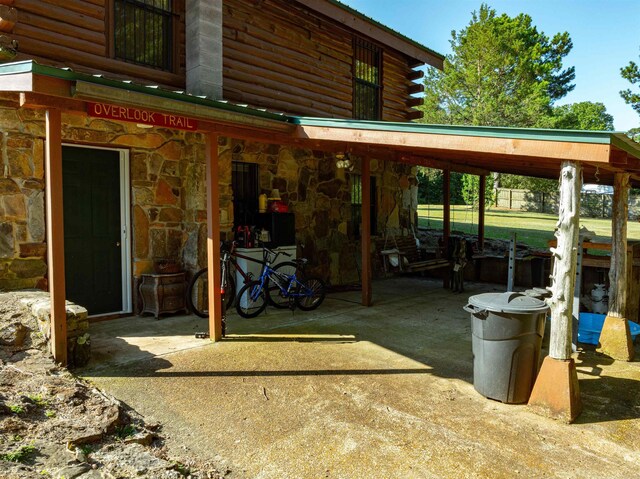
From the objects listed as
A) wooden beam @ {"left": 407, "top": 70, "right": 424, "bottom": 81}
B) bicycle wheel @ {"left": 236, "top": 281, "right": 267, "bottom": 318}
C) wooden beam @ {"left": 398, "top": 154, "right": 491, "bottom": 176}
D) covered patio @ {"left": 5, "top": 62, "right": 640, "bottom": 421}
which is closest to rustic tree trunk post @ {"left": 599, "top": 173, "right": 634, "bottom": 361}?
covered patio @ {"left": 5, "top": 62, "right": 640, "bottom": 421}

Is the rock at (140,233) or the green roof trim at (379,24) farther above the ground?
the green roof trim at (379,24)

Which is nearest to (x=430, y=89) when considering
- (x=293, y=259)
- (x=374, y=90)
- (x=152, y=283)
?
(x=374, y=90)

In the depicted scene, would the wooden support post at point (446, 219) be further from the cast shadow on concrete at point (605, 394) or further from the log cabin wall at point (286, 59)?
the cast shadow on concrete at point (605, 394)

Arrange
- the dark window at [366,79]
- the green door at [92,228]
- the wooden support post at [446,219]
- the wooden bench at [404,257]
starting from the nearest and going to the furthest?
the green door at [92,228]
the wooden bench at [404,257]
the wooden support post at [446,219]
the dark window at [366,79]

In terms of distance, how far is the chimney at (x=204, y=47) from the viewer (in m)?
6.66

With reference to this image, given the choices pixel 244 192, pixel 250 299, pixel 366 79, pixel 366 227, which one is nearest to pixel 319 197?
pixel 244 192

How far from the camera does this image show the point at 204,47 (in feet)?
22.0

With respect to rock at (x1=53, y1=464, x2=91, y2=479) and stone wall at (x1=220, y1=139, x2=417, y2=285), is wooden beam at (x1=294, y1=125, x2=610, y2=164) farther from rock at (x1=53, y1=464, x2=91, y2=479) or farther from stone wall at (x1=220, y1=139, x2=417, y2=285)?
rock at (x1=53, y1=464, x2=91, y2=479)

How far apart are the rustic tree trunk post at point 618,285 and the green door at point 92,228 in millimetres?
6233

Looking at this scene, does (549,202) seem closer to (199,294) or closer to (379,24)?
(379,24)

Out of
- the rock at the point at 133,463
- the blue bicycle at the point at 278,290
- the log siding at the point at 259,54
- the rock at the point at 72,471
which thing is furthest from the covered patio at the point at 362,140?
the rock at the point at 72,471

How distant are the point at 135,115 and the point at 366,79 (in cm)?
700

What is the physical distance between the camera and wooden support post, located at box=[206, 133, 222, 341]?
5.36 m

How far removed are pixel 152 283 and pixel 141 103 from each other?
2.92m
